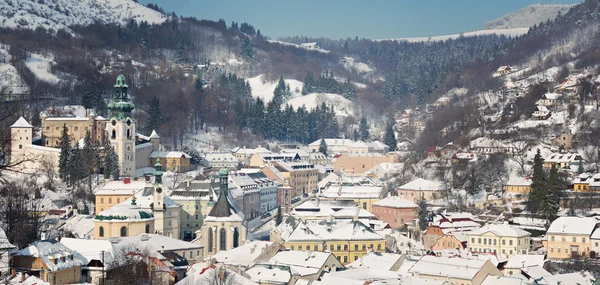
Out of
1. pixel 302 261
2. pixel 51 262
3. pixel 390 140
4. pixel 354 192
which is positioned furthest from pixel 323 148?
pixel 51 262

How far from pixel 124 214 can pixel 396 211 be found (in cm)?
3081

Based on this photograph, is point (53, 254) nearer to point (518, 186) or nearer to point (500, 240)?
point (500, 240)

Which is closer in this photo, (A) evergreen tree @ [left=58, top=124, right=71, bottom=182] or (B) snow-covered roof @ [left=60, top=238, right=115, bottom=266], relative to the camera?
(B) snow-covered roof @ [left=60, top=238, right=115, bottom=266]

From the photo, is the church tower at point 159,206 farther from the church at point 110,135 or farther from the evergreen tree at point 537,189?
the evergreen tree at point 537,189

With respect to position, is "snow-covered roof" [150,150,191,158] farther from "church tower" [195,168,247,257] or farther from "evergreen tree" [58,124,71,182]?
"church tower" [195,168,247,257]

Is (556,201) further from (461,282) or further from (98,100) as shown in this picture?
(98,100)

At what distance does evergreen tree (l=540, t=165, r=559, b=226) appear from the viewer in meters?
83.5

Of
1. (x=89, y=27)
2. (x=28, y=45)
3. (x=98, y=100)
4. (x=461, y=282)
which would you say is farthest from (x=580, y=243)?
(x=89, y=27)

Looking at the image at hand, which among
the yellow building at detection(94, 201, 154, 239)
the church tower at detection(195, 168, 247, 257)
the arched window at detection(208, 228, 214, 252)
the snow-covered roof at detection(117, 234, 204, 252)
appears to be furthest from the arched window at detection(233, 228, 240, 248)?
the yellow building at detection(94, 201, 154, 239)

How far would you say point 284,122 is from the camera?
158875 millimetres

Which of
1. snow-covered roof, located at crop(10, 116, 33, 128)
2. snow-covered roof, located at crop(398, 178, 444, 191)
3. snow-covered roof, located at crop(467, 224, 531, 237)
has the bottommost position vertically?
snow-covered roof, located at crop(467, 224, 531, 237)

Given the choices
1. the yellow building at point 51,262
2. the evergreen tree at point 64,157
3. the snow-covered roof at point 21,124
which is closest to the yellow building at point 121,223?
the yellow building at point 51,262

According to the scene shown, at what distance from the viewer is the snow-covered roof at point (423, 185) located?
99812 millimetres

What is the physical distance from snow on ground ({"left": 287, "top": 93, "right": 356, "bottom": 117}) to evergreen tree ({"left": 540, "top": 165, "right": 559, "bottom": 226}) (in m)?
104
